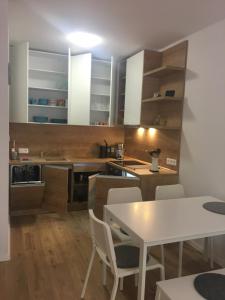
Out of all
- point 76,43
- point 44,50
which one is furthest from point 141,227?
point 44,50

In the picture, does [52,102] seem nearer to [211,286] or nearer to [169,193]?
[169,193]

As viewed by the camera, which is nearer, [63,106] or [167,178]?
[167,178]

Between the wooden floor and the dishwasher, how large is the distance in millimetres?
257

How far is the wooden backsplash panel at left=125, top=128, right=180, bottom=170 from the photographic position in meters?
3.31

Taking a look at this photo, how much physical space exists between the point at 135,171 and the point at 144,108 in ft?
3.01

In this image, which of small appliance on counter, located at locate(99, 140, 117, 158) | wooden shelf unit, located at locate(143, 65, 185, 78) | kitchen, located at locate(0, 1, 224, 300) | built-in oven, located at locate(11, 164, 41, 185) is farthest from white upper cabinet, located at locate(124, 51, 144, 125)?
built-in oven, located at locate(11, 164, 41, 185)

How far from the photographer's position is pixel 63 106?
406 centimetres

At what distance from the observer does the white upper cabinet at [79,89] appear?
387cm

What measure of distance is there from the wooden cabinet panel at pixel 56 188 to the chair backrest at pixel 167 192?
61.7 inches

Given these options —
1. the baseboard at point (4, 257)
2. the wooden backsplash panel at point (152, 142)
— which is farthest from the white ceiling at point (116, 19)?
the baseboard at point (4, 257)

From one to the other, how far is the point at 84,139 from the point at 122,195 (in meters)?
2.18

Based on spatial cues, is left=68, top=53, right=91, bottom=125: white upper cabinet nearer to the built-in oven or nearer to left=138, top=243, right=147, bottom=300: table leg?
the built-in oven

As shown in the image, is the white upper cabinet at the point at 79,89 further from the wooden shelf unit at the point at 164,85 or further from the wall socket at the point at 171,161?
the wall socket at the point at 171,161

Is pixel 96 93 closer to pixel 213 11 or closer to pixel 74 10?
pixel 74 10
